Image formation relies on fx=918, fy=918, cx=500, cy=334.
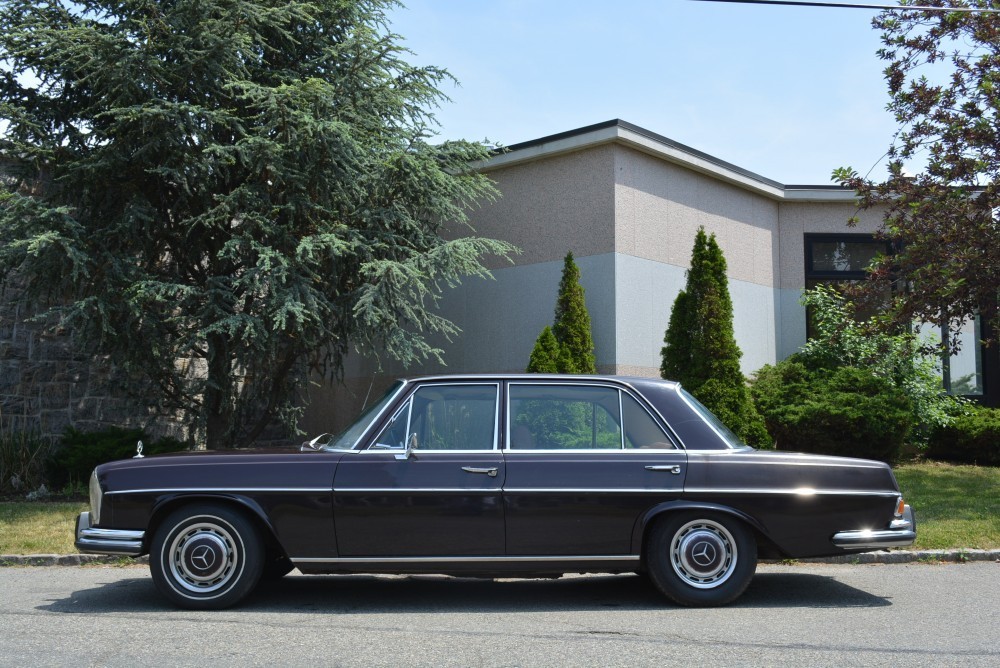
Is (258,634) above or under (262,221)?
under

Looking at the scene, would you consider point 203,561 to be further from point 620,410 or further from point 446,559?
point 620,410

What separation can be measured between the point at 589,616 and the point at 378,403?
208 cm

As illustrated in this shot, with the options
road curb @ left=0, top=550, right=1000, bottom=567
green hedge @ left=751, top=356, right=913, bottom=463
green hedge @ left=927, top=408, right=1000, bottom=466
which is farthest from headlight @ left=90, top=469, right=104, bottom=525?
green hedge @ left=927, top=408, right=1000, bottom=466

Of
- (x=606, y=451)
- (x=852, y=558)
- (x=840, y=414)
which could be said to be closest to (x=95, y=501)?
(x=606, y=451)

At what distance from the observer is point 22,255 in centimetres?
1177

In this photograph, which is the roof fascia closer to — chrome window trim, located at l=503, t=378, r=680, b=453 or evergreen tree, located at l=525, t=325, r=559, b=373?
evergreen tree, located at l=525, t=325, r=559, b=373

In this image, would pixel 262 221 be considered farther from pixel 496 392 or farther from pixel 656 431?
pixel 656 431

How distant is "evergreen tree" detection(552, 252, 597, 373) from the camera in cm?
1320

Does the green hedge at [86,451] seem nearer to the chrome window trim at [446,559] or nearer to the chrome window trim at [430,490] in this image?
the chrome window trim at [446,559]

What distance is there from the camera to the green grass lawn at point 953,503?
29.3ft

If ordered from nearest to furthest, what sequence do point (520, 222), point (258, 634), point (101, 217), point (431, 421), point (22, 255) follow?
1. point (258, 634)
2. point (431, 421)
3. point (22, 255)
4. point (101, 217)
5. point (520, 222)

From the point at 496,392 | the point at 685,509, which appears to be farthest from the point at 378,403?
the point at 685,509

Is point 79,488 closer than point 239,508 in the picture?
No

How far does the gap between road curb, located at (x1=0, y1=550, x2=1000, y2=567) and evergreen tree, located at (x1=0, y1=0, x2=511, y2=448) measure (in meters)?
3.74
